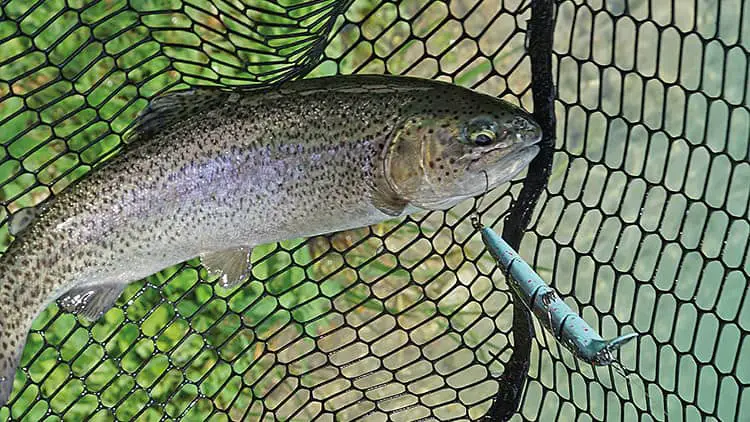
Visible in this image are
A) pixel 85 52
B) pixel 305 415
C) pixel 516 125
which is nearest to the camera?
pixel 516 125

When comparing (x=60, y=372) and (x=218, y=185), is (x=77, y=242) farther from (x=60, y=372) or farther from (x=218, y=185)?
(x=60, y=372)

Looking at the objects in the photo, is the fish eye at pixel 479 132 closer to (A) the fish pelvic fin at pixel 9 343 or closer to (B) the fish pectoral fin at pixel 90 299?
(B) the fish pectoral fin at pixel 90 299

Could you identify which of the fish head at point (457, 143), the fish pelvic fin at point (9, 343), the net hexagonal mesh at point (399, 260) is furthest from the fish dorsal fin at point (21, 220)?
the fish head at point (457, 143)

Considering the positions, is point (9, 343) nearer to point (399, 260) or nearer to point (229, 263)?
point (229, 263)

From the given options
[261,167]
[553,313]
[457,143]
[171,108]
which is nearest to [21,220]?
[171,108]

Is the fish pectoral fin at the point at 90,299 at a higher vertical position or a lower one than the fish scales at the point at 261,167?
lower

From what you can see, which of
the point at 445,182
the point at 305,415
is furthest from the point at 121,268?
the point at 305,415
